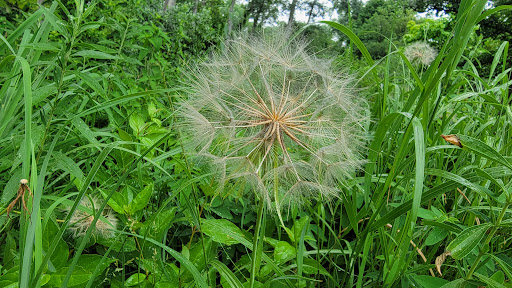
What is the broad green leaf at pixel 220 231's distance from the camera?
154cm

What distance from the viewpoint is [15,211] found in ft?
4.94

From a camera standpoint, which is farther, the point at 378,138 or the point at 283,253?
the point at 283,253

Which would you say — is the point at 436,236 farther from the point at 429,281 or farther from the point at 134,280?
the point at 134,280

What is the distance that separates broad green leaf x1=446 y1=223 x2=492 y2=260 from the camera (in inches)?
48.2

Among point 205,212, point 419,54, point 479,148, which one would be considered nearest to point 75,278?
point 205,212

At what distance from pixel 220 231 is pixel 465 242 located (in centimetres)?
89

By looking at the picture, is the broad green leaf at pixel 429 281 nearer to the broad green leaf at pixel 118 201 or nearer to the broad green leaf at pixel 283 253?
the broad green leaf at pixel 283 253

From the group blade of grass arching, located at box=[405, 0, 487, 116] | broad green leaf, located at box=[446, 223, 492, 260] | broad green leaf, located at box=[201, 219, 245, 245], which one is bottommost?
broad green leaf, located at box=[201, 219, 245, 245]

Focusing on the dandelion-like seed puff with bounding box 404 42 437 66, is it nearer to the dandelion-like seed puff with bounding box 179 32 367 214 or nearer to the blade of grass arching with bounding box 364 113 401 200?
the dandelion-like seed puff with bounding box 179 32 367 214

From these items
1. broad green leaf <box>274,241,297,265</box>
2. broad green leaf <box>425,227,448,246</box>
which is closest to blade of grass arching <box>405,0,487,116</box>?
broad green leaf <box>425,227,448,246</box>

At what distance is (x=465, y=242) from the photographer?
4.08 ft

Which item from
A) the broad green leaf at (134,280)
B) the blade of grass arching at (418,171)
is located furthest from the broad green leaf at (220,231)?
the blade of grass arching at (418,171)

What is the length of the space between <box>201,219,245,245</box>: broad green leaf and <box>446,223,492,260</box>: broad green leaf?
0.77m

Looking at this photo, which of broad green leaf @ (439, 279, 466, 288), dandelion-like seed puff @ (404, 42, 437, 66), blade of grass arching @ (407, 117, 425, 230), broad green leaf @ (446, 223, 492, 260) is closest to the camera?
blade of grass arching @ (407, 117, 425, 230)
